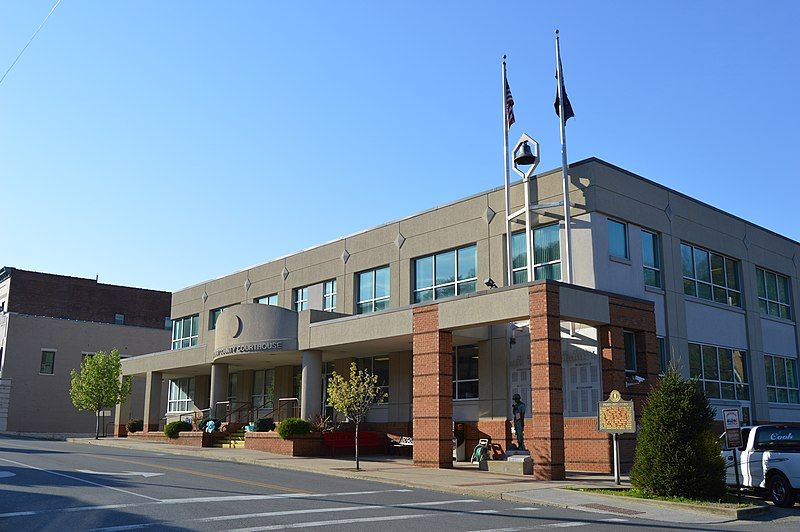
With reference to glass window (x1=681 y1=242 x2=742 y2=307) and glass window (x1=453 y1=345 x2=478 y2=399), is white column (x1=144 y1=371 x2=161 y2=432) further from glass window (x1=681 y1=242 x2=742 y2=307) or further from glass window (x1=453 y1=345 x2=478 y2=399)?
glass window (x1=681 y1=242 x2=742 y2=307)

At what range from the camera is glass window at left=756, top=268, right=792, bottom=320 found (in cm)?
3391

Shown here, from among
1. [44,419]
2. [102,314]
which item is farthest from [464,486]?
[102,314]

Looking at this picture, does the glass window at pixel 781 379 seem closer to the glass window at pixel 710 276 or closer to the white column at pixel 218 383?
the glass window at pixel 710 276

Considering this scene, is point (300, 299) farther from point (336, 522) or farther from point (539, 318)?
point (336, 522)

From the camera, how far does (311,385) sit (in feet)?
100

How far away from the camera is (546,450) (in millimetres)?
21062

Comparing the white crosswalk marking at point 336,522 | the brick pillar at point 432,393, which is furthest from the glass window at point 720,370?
the white crosswalk marking at point 336,522

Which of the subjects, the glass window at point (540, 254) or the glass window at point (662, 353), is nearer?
the glass window at point (540, 254)

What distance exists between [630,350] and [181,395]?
3028cm

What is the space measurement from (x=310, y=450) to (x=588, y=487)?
13110 millimetres

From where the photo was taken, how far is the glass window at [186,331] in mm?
46006

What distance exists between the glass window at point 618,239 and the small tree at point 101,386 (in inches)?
1248

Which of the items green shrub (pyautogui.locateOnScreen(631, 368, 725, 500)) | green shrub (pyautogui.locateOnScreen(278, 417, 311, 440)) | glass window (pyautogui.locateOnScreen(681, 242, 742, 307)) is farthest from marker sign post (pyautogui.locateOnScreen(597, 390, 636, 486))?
green shrub (pyautogui.locateOnScreen(278, 417, 311, 440))

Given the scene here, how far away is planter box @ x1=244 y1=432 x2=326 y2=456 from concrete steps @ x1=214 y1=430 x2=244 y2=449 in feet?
8.18
